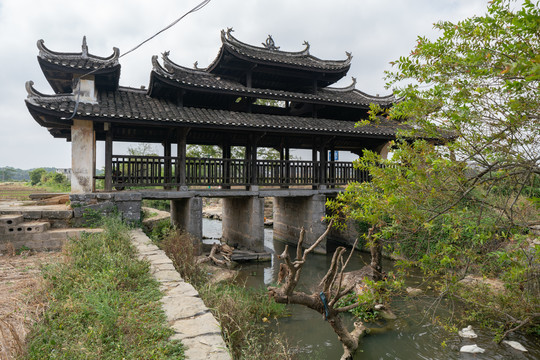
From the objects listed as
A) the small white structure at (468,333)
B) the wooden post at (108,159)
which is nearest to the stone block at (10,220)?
the wooden post at (108,159)

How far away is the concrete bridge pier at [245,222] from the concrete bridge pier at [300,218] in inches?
84.7

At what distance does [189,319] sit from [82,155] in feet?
24.3

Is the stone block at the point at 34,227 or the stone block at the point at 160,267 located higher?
the stone block at the point at 34,227

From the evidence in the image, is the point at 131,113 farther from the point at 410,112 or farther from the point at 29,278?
the point at 410,112

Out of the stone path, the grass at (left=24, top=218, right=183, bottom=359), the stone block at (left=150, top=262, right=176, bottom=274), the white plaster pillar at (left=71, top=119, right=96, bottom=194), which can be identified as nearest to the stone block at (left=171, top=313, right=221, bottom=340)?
the stone path

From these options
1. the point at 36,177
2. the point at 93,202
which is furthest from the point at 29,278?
the point at 36,177

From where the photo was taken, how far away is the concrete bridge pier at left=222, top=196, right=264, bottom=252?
410 inches

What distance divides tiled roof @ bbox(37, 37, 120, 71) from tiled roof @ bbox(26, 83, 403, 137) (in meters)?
0.86

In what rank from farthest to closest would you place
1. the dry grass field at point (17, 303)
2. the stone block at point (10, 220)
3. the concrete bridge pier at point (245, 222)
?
the concrete bridge pier at point (245, 222) → the stone block at point (10, 220) → the dry grass field at point (17, 303)

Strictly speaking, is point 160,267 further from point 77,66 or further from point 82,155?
point 77,66

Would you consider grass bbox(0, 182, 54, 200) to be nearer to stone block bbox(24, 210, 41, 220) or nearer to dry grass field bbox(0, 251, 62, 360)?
stone block bbox(24, 210, 41, 220)

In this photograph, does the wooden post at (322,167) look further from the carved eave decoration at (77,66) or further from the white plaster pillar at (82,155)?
the white plaster pillar at (82,155)

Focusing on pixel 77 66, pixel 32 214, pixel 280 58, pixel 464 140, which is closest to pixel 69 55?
pixel 77 66

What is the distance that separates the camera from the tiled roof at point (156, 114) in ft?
25.6
